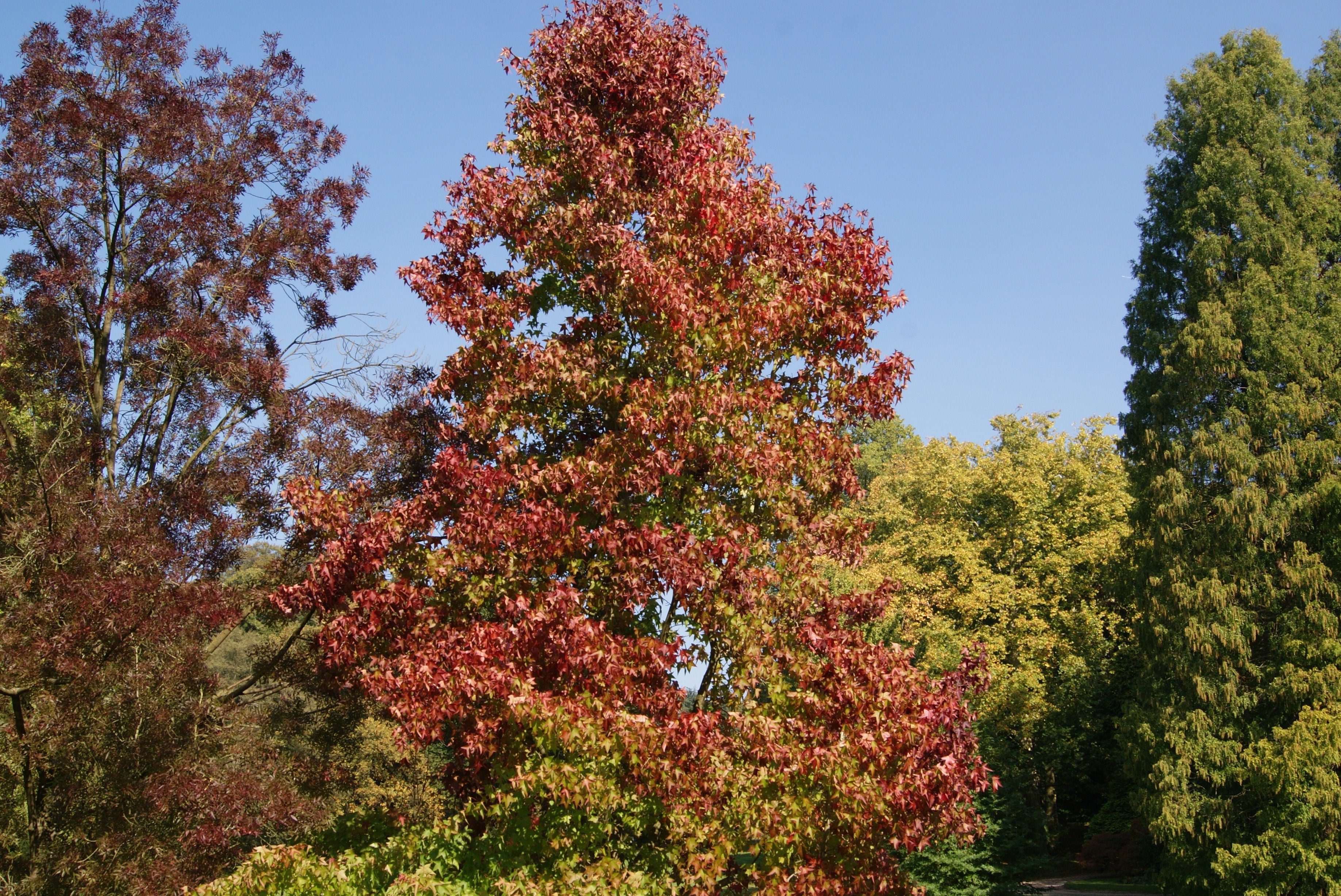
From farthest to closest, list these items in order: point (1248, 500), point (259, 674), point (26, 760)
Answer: point (1248, 500) → point (259, 674) → point (26, 760)

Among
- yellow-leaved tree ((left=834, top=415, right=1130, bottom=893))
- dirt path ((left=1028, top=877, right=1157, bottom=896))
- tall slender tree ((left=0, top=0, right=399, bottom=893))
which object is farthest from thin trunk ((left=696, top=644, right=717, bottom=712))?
dirt path ((left=1028, top=877, right=1157, bottom=896))

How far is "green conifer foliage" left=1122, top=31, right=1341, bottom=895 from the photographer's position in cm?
1711

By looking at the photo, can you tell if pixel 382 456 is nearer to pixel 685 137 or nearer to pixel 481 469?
pixel 481 469

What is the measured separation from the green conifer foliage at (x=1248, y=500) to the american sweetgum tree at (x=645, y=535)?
38.8 ft

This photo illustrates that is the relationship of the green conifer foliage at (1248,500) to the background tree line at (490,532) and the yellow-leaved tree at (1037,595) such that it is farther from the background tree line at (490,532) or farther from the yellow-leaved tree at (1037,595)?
the yellow-leaved tree at (1037,595)

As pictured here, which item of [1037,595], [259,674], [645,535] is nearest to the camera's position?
[645,535]

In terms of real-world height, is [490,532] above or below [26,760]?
above

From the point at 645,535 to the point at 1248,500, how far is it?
15.1 metres

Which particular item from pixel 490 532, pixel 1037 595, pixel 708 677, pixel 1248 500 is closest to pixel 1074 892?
pixel 1037 595

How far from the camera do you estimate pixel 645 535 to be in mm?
8211

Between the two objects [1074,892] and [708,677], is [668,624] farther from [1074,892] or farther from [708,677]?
[1074,892]

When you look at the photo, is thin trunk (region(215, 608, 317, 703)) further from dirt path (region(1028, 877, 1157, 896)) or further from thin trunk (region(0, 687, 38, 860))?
dirt path (region(1028, 877, 1157, 896))

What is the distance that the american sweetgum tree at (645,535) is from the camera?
7684 mm

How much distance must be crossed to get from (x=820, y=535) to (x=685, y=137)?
425 centimetres
